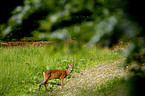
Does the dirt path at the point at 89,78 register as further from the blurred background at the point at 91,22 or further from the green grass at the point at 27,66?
the blurred background at the point at 91,22

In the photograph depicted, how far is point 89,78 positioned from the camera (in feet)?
17.2

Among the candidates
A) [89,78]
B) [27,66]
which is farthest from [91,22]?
[27,66]

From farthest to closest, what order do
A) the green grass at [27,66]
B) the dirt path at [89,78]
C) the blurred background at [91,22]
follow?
the green grass at [27,66], the dirt path at [89,78], the blurred background at [91,22]

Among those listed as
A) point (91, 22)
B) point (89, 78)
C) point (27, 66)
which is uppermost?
point (27, 66)

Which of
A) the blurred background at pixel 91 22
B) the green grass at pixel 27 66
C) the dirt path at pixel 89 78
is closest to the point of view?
the blurred background at pixel 91 22

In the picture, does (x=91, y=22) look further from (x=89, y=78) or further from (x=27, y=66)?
(x=27, y=66)

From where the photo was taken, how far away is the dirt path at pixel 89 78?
4.59 metres

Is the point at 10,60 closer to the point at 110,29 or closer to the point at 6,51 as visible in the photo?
the point at 6,51

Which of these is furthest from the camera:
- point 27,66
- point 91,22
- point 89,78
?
point 27,66

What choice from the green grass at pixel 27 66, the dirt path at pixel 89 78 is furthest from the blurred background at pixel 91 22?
the dirt path at pixel 89 78

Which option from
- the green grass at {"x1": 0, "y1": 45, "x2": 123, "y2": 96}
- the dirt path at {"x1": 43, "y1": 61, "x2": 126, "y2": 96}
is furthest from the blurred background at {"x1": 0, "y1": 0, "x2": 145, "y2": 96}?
the dirt path at {"x1": 43, "y1": 61, "x2": 126, "y2": 96}

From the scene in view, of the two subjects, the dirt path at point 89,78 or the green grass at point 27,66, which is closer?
the dirt path at point 89,78

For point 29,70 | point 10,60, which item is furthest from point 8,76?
point 10,60

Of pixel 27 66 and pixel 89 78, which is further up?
pixel 27 66
